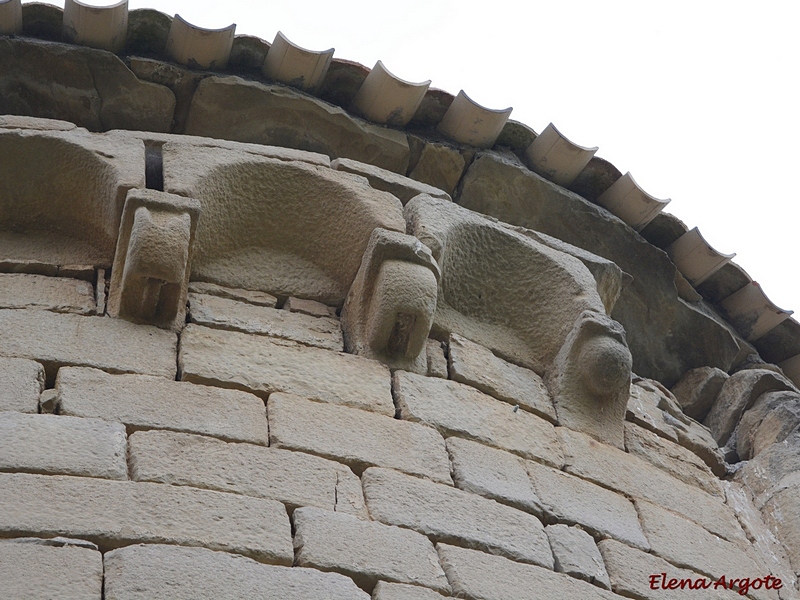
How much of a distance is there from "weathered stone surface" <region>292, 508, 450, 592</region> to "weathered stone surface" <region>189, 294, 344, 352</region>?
0.90m

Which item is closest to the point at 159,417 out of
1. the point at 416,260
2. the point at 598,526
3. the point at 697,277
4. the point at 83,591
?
the point at 83,591

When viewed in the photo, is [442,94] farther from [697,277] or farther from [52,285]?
[52,285]

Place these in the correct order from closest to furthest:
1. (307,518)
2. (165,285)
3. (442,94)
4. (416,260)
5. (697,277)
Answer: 1. (307,518)
2. (165,285)
3. (416,260)
4. (442,94)
5. (697,277)

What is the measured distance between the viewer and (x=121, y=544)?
2805mm

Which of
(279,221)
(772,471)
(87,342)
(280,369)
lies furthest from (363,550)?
(772,471)

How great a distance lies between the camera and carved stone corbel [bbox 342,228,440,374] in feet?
12.7

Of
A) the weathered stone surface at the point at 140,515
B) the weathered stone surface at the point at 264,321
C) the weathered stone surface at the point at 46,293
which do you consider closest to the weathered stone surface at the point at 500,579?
the weathered stone surface at the point at 140,515

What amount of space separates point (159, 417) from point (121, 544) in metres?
0.55

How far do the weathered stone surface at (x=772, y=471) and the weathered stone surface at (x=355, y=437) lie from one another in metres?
1.74

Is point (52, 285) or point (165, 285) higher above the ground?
point (165, 285)

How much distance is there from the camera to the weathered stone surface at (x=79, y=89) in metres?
4.56

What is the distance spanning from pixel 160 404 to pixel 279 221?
3.64 feet

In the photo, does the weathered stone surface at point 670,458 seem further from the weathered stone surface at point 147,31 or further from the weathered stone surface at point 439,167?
the weathered stone surface at point 147,31

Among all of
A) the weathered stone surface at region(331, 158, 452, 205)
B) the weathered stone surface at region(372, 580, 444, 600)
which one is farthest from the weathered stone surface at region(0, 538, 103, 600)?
the weathered stone surface at region(331, 158, 452, 205)
